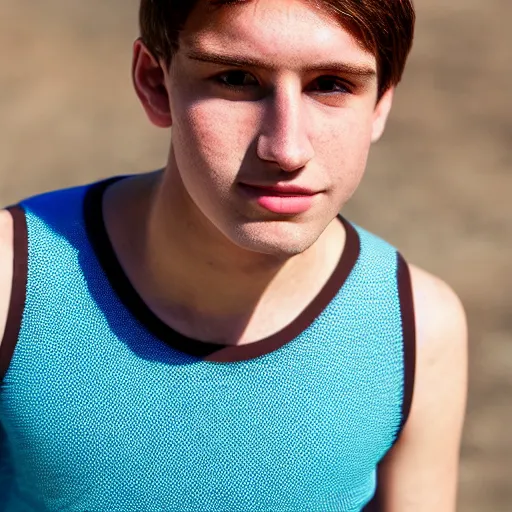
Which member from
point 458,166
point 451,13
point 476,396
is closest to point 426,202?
point 458,166

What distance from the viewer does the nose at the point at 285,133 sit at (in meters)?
1.67

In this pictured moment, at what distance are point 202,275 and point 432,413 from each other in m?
0.56

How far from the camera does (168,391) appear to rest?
198 cm

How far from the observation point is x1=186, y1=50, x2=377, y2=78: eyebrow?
1682mm

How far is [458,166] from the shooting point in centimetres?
554

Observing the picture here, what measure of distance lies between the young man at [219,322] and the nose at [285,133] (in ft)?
0.10

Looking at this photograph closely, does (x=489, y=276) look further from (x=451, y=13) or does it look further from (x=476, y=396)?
(x=451, y=13)

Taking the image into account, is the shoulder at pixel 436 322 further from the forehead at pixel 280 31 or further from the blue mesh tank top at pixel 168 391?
the forehead at pixel 280 31

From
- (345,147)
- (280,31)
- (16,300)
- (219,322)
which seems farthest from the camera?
(219,322)

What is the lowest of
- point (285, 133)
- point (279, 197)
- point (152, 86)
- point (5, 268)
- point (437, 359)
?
point (437, 359)

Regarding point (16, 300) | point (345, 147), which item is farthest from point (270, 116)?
point (16, 300)

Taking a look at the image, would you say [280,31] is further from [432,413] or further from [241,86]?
[432,413]

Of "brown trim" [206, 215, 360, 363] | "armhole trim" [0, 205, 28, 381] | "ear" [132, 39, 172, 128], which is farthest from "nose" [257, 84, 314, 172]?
"armhole trim" [0, 205, 28, 381]

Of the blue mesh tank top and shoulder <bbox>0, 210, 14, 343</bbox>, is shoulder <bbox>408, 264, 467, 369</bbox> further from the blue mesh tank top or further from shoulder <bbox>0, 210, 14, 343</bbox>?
shoulder <bbox>0, 210, 14, 343</bbox>
